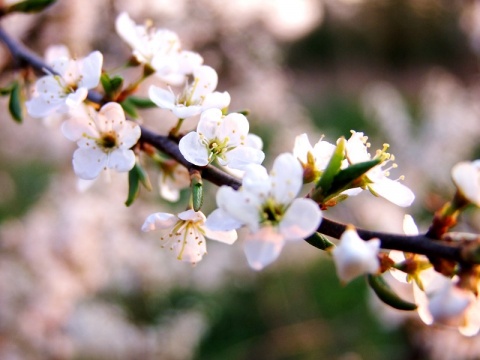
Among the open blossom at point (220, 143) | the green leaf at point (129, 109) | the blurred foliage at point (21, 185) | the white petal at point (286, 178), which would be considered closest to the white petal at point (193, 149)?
the open blossom at point (220, 143)

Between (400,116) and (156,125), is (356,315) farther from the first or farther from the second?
(156,125)

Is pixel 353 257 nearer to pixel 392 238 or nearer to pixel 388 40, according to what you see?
pixel 392 238

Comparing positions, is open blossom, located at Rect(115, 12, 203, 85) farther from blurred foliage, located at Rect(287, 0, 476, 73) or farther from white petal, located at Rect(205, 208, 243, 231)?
blurred foliage, located at Rect(287, 0, 476, 73)

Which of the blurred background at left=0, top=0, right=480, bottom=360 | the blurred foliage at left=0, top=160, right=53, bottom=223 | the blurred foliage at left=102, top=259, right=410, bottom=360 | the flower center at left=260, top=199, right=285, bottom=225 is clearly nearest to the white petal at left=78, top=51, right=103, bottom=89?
the flower center at left=260, top=199, right=285, bottom=225

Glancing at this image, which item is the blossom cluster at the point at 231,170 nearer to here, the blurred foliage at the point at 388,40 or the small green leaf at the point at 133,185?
the small green leaf at the point at 133,185

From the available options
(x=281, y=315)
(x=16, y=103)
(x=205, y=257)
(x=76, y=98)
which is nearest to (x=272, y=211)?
(x=76, y=98)

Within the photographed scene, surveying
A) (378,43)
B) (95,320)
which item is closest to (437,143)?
(95,320)
